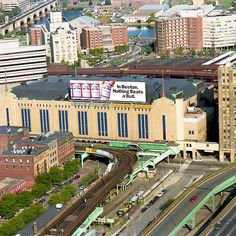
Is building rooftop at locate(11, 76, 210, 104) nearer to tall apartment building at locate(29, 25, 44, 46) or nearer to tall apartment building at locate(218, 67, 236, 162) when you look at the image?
tall apartment building at locate(218, 67, 236, 162)

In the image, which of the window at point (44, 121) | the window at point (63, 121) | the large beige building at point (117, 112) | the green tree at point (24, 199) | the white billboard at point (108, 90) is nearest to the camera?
the green tree at point (24, 199)

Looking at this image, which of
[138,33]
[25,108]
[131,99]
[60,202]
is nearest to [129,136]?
[131,99]

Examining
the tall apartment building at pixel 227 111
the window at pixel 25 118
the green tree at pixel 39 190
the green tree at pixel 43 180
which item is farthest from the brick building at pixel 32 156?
the tall apartment building at pixel 227 111

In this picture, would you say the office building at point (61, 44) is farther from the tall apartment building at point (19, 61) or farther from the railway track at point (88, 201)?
the railway track at point (88, 201)

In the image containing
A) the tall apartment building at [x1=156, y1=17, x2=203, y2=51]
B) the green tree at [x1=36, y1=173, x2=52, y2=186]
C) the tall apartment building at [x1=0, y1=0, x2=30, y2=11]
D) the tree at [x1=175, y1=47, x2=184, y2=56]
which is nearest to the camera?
the green tree at [x1=36, y1=173, x2=52, y2=186]

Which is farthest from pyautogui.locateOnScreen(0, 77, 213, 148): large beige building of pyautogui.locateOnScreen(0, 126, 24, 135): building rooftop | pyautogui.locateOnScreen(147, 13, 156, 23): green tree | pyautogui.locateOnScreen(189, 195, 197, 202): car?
pyautogui.locateOnScreen(147, 13, 156, 23): green tree
